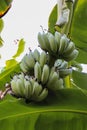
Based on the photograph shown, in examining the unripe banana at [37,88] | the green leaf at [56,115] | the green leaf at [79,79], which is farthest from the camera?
the green leaf at [79,79]

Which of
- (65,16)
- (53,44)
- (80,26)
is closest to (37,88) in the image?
(53,44)

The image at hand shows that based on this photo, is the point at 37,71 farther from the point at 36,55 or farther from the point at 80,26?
the point at 80,26

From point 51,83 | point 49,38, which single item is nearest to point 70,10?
point 49,38

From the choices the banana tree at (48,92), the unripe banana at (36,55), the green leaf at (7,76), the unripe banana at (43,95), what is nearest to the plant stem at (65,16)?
the banana tree at (48,92)

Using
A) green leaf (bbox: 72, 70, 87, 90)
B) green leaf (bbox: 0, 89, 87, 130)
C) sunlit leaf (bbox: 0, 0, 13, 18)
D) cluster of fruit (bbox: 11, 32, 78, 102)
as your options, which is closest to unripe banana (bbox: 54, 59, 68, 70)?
cluster of fruit (bbox: 11, 32, 78, 102)

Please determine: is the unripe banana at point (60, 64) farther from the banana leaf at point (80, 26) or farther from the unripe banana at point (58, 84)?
the banana leaf at point (80, 26)

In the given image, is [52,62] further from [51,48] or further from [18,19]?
[18,19]

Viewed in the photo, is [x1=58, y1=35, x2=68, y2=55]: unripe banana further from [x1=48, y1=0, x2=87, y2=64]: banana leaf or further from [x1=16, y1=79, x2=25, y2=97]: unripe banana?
[x1=48, y1=0, x2=87, y2=64]: banana leaf
